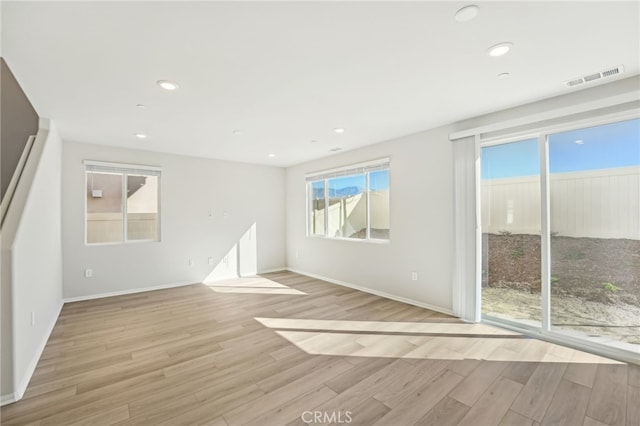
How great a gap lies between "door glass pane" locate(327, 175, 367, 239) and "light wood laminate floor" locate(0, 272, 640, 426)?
1788 millimetres

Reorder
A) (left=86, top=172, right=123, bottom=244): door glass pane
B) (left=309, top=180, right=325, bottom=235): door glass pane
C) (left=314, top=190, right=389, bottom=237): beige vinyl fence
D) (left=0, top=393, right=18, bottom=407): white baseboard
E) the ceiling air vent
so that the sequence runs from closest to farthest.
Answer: (left=0, top=393, right=18, bottom=407): white baseboard
the ceiling air vent
(left=86, top=172, right=123, bottom=244): door glass pane
(left=314, top=190, right=389, bottom=237): beige vinyl fence
(left=309, top=180, right=325, bottom=235): door glass pane

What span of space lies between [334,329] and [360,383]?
0.99 m

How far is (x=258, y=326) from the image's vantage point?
10.4 ft

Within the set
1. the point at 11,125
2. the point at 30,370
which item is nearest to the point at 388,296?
the point at 30,370

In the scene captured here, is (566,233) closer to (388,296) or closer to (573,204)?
(573,204)

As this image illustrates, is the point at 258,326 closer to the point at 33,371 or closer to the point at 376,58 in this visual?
the point at 33,371

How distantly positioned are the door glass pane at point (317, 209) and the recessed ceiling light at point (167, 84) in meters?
3.50

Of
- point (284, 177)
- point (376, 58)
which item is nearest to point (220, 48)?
point (376, 58)

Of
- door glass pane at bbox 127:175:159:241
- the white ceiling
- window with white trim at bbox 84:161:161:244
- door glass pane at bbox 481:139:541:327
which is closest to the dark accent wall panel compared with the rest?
the white ceiling

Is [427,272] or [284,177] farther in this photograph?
[284,177]

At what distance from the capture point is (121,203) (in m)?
4.53

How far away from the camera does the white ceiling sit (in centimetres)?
153

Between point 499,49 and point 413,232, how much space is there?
8.09 ft

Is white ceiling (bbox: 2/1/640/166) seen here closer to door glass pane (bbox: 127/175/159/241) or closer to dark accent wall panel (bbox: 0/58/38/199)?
Result: dark accent wall panel (bbox: 0/58/38/199)
